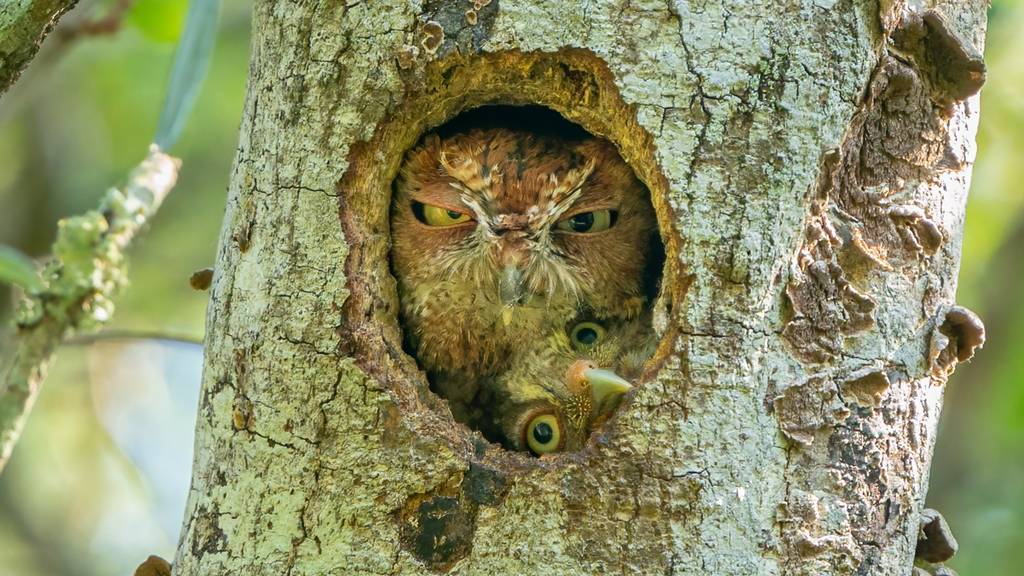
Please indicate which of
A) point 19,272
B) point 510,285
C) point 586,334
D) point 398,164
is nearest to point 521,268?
point 510,285

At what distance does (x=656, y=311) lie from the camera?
283cm

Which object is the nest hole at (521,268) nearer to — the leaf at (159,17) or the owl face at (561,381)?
the owl face at (561,381)

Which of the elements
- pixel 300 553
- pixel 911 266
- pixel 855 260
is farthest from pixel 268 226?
pixel 911 266

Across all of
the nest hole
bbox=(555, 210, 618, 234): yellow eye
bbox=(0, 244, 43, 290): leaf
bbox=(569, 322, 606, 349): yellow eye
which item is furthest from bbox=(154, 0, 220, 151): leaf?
bbox=(569, 322, 606, 349): yellow eye

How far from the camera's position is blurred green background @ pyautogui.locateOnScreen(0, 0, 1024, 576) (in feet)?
20.2

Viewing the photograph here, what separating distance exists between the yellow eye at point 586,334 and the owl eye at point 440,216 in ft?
1.83

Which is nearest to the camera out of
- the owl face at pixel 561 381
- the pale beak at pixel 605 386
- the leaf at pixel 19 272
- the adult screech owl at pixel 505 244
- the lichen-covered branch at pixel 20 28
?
the lichen-covered branch at pixel 20 28

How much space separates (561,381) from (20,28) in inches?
75.5

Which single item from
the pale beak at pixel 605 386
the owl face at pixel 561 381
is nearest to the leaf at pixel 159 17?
the owl face at pixel 561 381

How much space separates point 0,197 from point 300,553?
18.4 feet

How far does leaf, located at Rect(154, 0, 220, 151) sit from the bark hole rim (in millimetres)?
818

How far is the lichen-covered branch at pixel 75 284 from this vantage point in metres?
2.99

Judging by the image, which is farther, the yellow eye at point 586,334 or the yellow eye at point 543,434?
the yellow eye at point 586,334

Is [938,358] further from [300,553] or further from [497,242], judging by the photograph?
[300,553]
